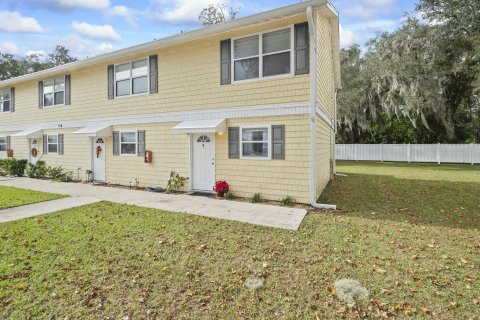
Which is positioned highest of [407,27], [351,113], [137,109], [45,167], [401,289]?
[407,27]

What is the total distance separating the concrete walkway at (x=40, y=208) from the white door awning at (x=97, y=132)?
10.9 feet

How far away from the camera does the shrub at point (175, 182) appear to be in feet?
31.2

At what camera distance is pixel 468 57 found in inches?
683

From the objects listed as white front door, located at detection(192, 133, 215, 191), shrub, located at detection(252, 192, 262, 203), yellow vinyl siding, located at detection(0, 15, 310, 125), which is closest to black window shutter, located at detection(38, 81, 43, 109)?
yellow vinyl siding, located at detection(0, 15, 310, 125)

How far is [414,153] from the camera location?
21.7 metres

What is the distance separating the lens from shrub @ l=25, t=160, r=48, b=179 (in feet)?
43.3

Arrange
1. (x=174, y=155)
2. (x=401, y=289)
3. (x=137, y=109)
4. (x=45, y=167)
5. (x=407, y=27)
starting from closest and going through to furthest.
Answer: (x=401, y=289) → (x=174, y=155) → (x=137, y=109) → (x=45, y=167) → (x=407, y=27)

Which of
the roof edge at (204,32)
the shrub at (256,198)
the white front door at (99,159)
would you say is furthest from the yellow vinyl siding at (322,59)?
the white front door at (99,159)

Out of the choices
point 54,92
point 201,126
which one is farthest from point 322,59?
point 54,92

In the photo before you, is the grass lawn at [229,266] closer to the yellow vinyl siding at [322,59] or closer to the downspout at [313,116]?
the downspout at [313,116]

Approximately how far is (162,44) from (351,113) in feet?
57.3

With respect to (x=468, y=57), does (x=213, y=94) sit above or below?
below

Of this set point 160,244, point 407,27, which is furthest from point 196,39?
point 407,27

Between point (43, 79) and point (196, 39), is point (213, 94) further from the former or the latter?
point (43, 79)
